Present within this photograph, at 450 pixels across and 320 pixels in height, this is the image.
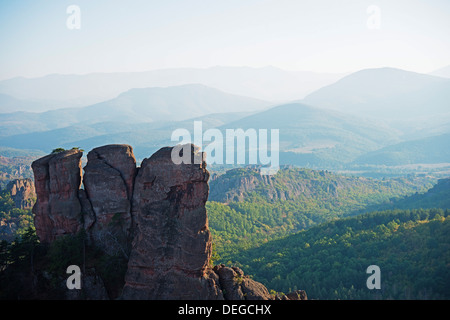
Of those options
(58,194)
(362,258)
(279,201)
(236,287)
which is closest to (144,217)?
(58,194)

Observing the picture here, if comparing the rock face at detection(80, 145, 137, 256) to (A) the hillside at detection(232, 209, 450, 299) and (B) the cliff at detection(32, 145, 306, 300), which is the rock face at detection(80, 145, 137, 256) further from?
(A) the hillside at detection(232, 209, 450, 299)

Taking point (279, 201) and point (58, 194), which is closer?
point (58, 194)

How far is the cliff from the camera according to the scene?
22.2 meters

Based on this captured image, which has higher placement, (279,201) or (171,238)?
(171,238)

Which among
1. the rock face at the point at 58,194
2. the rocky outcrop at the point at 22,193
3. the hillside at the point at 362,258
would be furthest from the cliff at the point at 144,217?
the rocky outcrop at the point at 22,193

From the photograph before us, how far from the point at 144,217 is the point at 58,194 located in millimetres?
6554

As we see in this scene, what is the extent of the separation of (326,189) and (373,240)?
196 feet

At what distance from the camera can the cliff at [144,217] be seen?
22.2 meters

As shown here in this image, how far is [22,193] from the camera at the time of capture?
6762 cm

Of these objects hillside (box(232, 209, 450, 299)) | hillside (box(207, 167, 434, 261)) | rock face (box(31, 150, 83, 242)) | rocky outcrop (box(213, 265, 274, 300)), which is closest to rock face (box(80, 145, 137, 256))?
rock face (box(31, 150, 83, 242))

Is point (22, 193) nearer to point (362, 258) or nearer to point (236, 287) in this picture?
point (362, 258)

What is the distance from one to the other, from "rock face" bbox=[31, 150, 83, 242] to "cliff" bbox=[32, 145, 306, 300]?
5cm

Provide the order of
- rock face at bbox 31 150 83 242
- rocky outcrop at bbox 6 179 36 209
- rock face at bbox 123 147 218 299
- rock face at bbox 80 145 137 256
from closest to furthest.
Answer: rock face at bbox 123 147 218 299, rock face at bbox 31 150 83 242, rock face at bbox 80 145 137 256, rocky outcrop at bbox 6 179 36 209
